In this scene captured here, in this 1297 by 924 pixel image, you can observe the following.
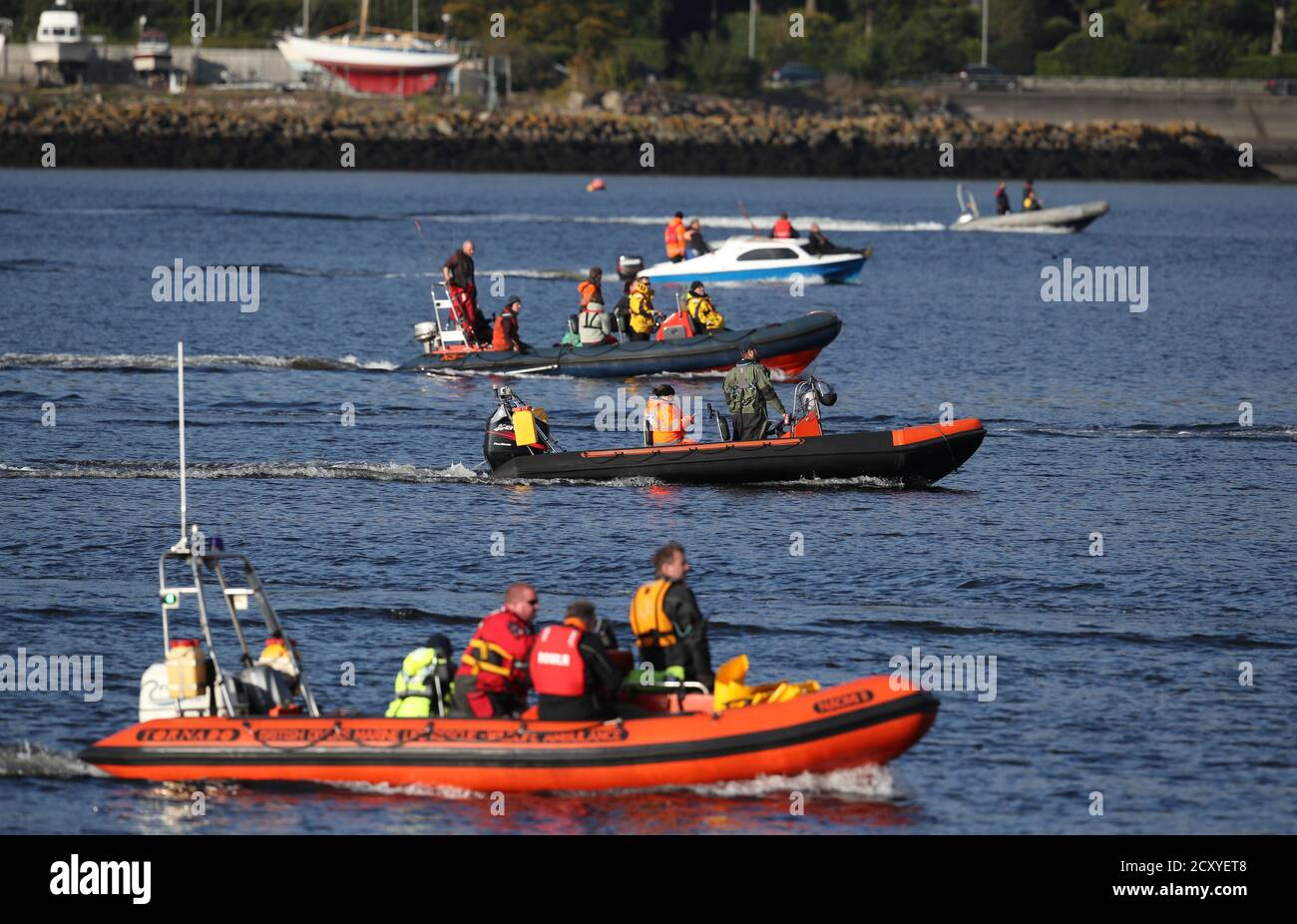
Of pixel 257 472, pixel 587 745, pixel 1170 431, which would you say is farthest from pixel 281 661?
pixel 1170 431

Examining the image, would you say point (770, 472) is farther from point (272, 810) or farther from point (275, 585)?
point (272, 810)

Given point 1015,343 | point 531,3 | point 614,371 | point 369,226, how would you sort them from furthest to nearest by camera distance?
point 531,3
point 369,226
point 1015,343
point 614,371

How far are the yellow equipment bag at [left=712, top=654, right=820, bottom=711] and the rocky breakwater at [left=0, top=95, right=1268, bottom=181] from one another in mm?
94510

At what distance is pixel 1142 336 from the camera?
46.5m

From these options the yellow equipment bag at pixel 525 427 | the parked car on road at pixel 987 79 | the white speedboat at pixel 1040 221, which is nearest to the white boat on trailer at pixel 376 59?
the parked car on road at pixel 987 79

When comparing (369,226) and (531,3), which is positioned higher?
(531,3)

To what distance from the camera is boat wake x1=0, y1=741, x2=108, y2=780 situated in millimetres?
15023

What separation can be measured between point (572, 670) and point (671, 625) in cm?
111

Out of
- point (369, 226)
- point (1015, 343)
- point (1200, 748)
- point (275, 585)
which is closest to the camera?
point (1200, 748)

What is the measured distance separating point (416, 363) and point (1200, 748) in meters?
22.5

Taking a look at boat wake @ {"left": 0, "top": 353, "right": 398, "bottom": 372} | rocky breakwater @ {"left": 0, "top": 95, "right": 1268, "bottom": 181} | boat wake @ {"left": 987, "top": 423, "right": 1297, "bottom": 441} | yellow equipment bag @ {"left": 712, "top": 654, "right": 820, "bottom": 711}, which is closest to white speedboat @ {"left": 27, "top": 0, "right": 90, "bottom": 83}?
rocky breakwater @ {"left": 0, "top": 95, "right": 1268, "bottom": 181}

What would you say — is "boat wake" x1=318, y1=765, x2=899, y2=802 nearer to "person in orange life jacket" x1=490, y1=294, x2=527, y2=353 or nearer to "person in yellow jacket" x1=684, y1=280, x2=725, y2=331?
"person in yellow jacket" x1=684, y1=280, x2=725, y2=331

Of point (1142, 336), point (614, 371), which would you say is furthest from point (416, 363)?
point (1142, 336)

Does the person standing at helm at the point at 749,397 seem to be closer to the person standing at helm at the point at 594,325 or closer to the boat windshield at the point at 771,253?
the person standing at helm at the point at 594,325
